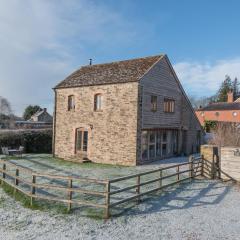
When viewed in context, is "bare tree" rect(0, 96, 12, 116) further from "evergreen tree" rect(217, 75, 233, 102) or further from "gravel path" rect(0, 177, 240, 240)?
"gravel path" rect(0, 177, 240, 240)

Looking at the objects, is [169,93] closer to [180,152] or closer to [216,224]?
[180,152]

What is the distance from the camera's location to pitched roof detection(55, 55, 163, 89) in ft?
74.6

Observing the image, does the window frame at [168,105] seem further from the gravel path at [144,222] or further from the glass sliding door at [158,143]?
the gravel path at [144,222]

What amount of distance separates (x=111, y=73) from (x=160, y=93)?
424 centimetres

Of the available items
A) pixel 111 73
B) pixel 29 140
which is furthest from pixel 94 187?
pixel 29 140

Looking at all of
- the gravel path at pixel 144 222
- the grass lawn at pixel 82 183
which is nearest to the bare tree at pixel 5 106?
the grass lawn at pixel 82 183

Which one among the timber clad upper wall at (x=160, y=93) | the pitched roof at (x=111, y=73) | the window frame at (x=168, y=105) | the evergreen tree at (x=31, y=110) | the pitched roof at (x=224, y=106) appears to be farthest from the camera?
the evergreen tree at (x=31, y=110)

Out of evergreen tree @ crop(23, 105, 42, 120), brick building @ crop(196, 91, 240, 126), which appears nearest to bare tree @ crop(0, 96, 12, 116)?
evergreen tree @ crop(23, 105, 42, 120)

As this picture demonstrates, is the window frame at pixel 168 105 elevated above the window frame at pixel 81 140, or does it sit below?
above

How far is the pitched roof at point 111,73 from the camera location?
2273 centimetres

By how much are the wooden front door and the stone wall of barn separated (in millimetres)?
341

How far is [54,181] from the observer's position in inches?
588

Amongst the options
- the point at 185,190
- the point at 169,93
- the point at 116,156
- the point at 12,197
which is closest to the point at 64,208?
the point at 12,197

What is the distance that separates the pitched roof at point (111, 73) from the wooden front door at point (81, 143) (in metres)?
3.86
